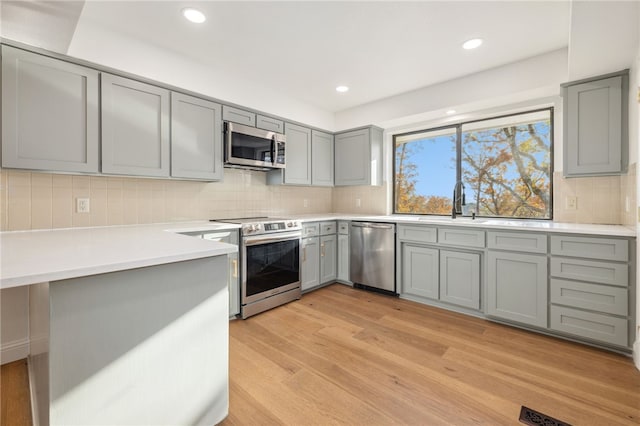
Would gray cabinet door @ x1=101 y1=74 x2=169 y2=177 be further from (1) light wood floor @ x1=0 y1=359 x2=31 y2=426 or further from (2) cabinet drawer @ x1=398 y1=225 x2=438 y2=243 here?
(2) cabinet drawer @ x1=398 y1=225 x2=438 y2=243

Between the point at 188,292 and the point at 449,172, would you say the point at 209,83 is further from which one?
the point at 449,172

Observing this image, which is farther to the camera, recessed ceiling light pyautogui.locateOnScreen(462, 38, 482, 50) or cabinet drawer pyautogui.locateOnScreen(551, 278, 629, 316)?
recessed ceiling light pyautogui.locateOnScreen(462, 38, 482, 50)

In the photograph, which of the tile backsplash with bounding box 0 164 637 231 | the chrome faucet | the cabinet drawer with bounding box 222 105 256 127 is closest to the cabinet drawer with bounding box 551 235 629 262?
the tile backsplash with bounding box 0 164 637 231

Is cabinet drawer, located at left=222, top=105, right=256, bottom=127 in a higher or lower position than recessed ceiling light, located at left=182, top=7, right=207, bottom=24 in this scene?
lower

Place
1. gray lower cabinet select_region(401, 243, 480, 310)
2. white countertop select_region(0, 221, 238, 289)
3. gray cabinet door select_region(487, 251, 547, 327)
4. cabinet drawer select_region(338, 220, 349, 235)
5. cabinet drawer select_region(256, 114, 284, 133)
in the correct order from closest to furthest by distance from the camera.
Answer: white countertop select_region(0, 221, 238, 289), gray cabinet door select_region(487, 251, 547, 327), gray lower cabinet select_region(401, 243, 480, 310), cabinet drawer select_region(256, 114, 284, 133), cabinet drawer select_region(338, 220, 349, 235)

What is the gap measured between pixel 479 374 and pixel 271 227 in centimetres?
214

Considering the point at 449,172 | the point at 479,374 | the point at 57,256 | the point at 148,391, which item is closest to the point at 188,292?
the point at 148,391

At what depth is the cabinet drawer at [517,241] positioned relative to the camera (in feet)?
7.86

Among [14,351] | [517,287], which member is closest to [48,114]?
[14,351]

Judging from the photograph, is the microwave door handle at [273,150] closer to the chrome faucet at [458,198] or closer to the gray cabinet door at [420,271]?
the gray cabinet door at [420,271]

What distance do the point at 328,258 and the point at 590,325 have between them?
2.57 m

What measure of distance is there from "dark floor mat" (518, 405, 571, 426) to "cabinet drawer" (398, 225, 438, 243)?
68.0 inches

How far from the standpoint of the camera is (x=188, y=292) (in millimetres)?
1331

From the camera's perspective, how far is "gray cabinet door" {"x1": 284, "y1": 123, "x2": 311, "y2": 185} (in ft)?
11.8
